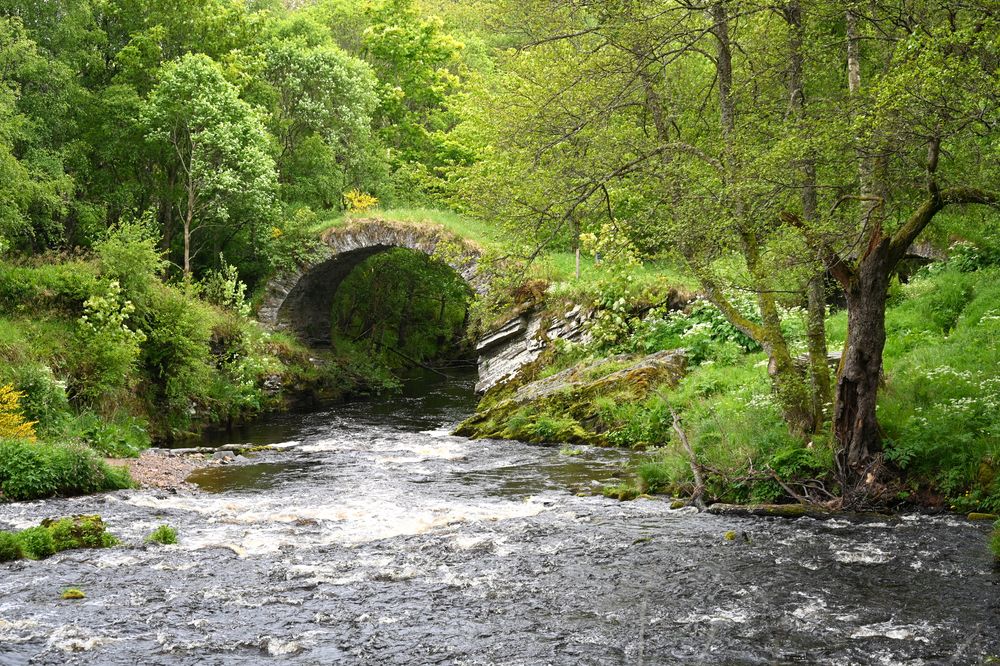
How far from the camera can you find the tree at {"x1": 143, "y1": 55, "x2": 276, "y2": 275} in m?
25.8

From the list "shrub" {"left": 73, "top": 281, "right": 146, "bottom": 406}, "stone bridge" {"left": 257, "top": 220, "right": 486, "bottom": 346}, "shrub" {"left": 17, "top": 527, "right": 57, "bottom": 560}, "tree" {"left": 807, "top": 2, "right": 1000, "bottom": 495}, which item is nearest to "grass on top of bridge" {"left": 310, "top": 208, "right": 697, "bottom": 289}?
"stone bridge" {"left": 257, "top": 220, "right": 486, "bottom": 346}

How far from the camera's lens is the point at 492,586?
8.14 metres

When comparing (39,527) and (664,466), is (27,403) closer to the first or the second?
(39,527)

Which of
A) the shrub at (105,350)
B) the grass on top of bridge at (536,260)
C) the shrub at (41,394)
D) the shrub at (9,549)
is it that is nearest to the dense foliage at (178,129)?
the grass on top of bridge at (536,260)

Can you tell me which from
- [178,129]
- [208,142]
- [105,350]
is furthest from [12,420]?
[178,129]

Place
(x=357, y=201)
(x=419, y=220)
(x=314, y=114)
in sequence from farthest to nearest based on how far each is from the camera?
(x=357, y=201)
(x=314, y=114)
(x=419, y=220)

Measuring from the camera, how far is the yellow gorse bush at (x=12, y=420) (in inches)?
534

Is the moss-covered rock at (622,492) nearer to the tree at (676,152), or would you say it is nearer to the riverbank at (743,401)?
the riverbank at (743,401)

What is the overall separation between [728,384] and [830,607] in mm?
9865

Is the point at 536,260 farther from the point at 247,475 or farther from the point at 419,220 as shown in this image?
the point at 247,475

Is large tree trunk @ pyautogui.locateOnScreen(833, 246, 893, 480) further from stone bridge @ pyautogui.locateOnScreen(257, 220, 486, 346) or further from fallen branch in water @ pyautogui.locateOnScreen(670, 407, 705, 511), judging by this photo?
stone bridge @ pyautogui.locateOnScreen(257, 220, 486, 346)

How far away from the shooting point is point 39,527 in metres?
9.63

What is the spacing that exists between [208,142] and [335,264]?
22.3 feet

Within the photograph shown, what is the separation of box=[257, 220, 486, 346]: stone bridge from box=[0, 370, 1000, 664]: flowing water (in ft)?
51.4
